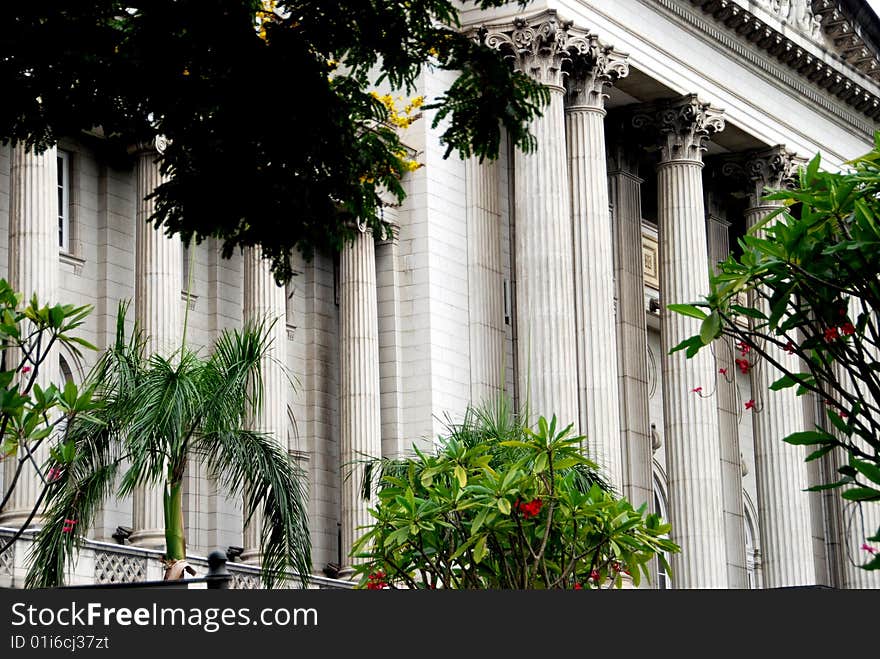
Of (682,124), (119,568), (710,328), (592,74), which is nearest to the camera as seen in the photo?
(710,328)

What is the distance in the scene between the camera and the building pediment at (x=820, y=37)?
44.8 meters

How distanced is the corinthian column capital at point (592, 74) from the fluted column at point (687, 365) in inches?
141

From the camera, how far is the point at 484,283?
3750 centimetres

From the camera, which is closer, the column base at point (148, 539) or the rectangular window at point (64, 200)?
the column base at point (148, 539)

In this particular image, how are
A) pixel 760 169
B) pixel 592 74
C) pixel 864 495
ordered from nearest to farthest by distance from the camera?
1. pixel 864 495
2. pixel 592 74
3. pixel 760 169

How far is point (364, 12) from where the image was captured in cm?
1280

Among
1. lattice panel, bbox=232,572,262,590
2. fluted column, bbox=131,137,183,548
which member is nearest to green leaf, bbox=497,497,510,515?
lattice panel, bbox=232,572,262,590

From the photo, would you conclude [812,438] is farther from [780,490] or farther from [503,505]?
[780,490]

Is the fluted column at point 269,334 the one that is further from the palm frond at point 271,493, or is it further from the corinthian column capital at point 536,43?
the palm frond at point 271,493

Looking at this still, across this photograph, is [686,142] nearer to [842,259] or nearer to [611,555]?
[611,555]

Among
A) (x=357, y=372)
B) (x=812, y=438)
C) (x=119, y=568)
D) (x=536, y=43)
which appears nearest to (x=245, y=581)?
(x=119, y=568)

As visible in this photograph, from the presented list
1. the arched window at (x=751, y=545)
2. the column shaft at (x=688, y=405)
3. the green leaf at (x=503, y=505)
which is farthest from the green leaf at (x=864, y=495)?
the arched window at (x=751, y=545)

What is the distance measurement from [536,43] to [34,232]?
1291 centimetres

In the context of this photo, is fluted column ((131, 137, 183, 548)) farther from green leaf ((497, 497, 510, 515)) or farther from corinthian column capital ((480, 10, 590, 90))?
green leaf ((497, 497, 510, 515))
